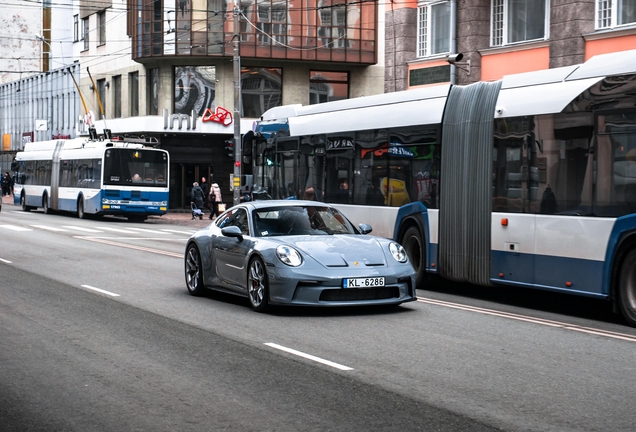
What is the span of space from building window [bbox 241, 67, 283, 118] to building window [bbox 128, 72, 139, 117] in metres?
6.79

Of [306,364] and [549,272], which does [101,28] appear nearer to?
[549,272]

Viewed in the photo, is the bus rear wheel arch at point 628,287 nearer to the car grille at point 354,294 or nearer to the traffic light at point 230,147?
the car grille at point 354,294

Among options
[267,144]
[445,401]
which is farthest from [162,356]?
[267,144]

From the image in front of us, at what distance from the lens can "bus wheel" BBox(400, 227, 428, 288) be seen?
15.4 metres

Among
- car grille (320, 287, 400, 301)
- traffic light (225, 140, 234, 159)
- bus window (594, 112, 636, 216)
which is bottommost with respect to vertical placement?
car grille (320, 287, 400, 301)

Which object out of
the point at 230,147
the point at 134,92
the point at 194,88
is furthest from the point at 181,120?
the point at 230,147

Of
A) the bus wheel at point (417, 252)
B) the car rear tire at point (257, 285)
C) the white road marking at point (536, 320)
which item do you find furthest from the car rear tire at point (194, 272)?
the bus wheel at point (417, 252)

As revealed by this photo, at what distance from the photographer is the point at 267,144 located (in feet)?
68.4

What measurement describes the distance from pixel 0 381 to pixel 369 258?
507 centimetres

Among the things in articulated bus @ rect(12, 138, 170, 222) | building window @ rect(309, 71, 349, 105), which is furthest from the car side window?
building window @ rect(309, 71, 349, 105)

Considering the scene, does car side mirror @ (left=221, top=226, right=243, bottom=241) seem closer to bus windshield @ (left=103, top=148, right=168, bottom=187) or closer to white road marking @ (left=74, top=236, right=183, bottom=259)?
white road marking @ (left=74, top=236, right=183, bottom=259)

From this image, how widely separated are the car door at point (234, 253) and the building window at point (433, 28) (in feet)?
60.5

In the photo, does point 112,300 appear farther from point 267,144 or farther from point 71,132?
point 71,132

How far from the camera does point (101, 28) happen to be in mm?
61656
